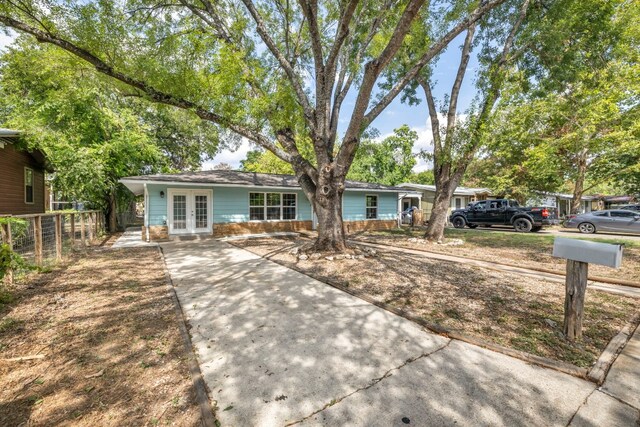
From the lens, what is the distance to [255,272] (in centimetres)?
581

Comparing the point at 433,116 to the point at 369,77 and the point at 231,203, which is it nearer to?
the point at 369,77

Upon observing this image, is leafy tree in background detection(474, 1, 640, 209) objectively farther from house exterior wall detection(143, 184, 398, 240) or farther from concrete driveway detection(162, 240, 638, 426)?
concrete driveway detection(162, 240, 638, 426)

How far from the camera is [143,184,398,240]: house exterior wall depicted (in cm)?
1057

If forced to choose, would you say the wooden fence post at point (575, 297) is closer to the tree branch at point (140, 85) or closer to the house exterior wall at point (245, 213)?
the tree branch at point (140, 85)

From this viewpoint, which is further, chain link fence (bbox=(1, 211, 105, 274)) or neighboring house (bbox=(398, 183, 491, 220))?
neighboring house (bbox=(398, 183, 491, 220))

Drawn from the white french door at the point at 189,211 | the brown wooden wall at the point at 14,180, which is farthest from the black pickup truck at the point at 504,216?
the brown wooden wall at the point at 14,180

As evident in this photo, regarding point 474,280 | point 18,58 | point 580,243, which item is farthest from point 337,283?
point 18,58

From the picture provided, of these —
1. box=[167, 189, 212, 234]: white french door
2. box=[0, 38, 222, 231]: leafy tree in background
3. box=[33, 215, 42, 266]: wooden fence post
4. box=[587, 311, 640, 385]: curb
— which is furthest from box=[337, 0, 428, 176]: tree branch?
box=[167, 189, 212, 234]: white french door

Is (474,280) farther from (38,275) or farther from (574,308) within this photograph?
(38,275)

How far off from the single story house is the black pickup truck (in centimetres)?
543

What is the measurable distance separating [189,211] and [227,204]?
5.23 feet

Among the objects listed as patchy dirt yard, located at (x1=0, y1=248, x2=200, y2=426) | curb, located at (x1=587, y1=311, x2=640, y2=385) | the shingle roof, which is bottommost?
patchy dirt yard, located at (x1=0, y1=248, x2=200, y2=426)

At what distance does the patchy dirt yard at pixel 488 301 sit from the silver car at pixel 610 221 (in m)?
12.9

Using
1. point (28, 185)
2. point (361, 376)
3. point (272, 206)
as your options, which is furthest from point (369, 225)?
point (28, 185)
